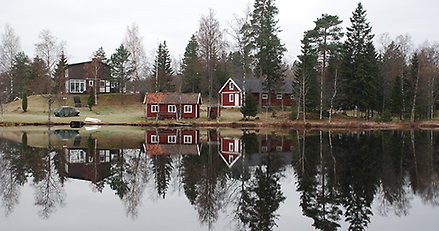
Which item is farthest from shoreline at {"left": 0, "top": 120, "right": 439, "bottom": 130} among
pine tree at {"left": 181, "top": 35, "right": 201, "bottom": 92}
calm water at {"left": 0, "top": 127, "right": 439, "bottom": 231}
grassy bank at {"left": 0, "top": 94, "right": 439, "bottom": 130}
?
pine tree at {"left": 181, "top": 35, "right": 201, "bottom": 92}

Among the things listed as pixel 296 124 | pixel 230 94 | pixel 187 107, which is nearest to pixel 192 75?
pixel 230 94

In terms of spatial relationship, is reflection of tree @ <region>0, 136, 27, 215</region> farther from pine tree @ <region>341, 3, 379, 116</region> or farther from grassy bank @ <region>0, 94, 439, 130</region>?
pine tree @ <region>341, 3, 379, 116</region>

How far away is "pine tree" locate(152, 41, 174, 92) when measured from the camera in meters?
69.0

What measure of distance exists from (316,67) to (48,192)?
169ft

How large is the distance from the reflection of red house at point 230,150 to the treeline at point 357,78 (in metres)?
20.1

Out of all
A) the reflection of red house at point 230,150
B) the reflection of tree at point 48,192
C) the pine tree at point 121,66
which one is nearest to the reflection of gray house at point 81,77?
the pine tree at point 121,66

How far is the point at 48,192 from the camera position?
15914 mm

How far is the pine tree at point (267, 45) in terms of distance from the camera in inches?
2335

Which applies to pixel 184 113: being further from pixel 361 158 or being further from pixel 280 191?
pixel 280 191

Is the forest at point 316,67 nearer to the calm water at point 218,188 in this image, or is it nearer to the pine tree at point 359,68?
the pine tree at point 359,68

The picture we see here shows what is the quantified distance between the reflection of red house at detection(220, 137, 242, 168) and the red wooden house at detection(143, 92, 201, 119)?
846 inches

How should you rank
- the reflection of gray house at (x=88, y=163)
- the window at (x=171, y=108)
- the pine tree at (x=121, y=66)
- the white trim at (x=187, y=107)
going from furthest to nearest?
the pine tree at (x=121, y=66)
the window at (x=171, y=108)
the white trim at (x=187, y=107)
the reflection of gray house at (x=88, y=163)

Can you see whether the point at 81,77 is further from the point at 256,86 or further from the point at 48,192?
the point at 48,192

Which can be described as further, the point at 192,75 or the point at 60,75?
the point at 192,75
